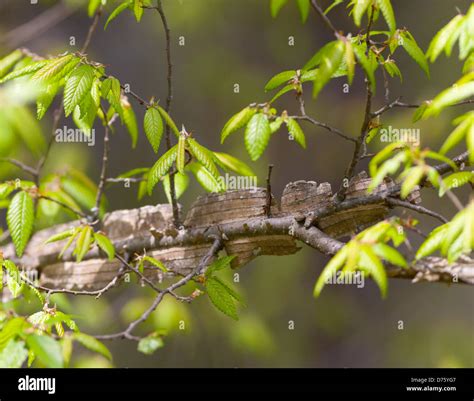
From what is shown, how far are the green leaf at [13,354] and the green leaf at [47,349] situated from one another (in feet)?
0.06

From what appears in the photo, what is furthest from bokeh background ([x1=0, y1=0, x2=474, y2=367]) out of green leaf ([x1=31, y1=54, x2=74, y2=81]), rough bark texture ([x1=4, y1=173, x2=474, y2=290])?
green leaf ([x1=31, y1=54, x2=74, y2=81])

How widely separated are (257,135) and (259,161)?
100 centimetres

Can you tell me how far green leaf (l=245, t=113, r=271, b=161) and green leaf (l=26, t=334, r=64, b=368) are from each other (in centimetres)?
36

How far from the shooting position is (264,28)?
192cm

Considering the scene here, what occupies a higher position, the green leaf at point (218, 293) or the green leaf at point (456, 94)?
the green leaf at point (456, 94)

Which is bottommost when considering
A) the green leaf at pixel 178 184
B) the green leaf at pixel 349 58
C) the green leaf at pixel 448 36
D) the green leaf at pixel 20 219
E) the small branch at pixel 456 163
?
the green leaf at pixel 20 219

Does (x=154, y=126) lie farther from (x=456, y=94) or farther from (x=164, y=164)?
(x=456, y=94)

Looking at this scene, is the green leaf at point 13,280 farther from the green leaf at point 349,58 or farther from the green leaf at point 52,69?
the green leaf at point 349,58

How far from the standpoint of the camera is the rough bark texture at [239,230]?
39.7 inches

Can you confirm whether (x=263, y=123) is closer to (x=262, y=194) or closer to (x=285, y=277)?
(x=262, y=194)

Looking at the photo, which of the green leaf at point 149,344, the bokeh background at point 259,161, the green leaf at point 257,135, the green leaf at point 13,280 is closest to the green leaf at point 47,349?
the green leaf at point 149,344

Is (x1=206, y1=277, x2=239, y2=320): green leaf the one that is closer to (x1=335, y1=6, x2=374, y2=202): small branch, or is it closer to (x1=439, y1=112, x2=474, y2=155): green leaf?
(x1=335, y1=6, x2=374, y2=202): small branch
